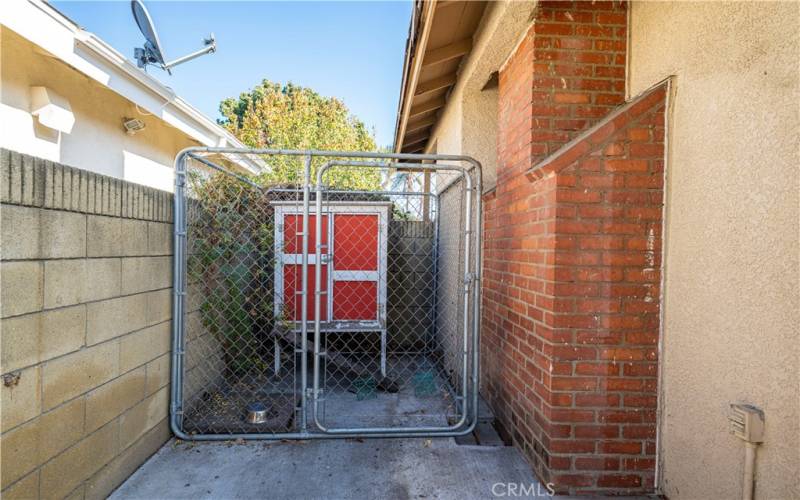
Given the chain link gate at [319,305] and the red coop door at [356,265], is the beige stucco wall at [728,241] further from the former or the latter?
the red coop door at [356,265]

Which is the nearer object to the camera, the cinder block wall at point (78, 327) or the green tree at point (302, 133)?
the cinder block wall at point (78, 327)

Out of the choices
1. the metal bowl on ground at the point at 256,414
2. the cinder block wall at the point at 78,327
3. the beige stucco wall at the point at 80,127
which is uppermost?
the beige stucco wall at the point at 80,127

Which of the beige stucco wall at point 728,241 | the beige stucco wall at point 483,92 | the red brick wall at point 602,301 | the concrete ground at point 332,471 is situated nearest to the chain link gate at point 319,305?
the concrete ground at point 332,471

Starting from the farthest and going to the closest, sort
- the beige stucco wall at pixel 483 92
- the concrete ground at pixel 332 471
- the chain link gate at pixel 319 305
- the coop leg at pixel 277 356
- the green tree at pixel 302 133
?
the green tree at pixel 302 133 < the coop leg at pixel 277 356 < the chain link gate at pixel 319 305 < the beige stucco wall at pixel 483 92 < the concrete ground at pixel 332 471

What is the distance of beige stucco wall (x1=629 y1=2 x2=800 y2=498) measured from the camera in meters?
1.51

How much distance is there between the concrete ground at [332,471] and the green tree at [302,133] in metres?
6.29

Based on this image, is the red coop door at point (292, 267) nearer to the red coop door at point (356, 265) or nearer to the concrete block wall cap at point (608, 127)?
the red coop door at point (356, 265)

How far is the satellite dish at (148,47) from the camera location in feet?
14.8

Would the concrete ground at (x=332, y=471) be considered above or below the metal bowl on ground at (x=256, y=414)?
below

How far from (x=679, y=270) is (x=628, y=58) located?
1.35 meters

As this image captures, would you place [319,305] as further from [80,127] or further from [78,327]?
[80,127]

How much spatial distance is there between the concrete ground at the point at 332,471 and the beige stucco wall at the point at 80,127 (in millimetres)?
2740

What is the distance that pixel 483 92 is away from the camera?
409 cm

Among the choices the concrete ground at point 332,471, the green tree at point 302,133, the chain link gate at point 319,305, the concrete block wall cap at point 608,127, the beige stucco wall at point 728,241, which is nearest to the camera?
the beige stucco wall at point 728,241
